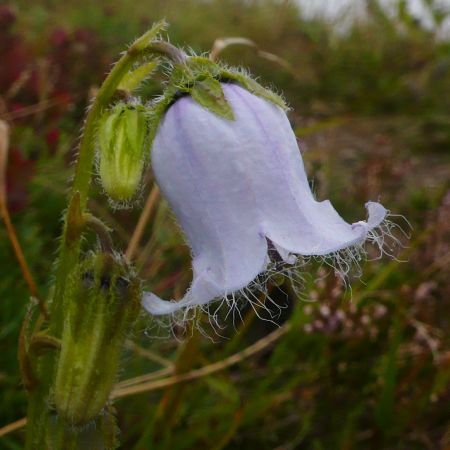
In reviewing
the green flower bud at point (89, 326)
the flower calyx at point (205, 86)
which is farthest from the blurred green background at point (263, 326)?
the flower calyx at point (205, 86)

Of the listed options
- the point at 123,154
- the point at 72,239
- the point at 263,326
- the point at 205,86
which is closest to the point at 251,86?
the point at 205,86

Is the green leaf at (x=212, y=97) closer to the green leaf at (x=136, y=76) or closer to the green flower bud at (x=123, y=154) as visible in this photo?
the green flower bud at (x=123, y=154)

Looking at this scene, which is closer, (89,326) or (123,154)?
(123,154)

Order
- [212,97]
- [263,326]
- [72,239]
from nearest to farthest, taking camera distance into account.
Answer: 1. [212,97]
2. [72,239]
3. [263,326]

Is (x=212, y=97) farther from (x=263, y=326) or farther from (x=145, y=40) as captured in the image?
(x=263, y=326)

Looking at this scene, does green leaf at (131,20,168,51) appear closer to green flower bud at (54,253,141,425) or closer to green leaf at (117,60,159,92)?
green leaf at (117,60,159,92)

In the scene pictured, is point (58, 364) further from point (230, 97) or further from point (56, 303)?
point (230, 97)

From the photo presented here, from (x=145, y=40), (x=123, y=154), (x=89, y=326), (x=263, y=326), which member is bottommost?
(x=263, y=326)

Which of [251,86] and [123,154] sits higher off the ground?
Answer: [251,86]

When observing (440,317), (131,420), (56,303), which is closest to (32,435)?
(56,303)
